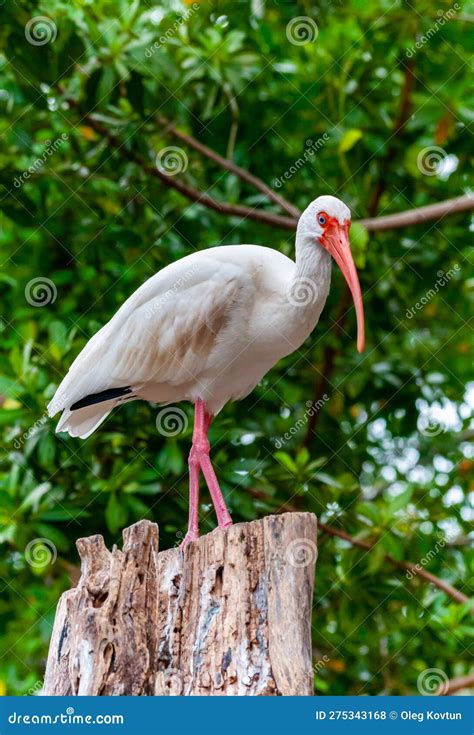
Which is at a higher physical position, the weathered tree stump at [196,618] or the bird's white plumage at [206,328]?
the bird's white plumage at [206,328]

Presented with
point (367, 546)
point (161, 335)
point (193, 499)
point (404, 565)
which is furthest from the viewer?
point (404, 565)

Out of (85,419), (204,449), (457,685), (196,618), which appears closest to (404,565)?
(457,685)

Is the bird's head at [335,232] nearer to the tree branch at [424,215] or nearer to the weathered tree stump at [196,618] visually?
the tree branch at [424,215]

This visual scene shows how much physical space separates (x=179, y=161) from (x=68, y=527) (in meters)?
2.64

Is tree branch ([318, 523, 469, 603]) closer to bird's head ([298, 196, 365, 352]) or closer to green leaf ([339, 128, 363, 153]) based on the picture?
bird's head ([298, 196, 365, 352])

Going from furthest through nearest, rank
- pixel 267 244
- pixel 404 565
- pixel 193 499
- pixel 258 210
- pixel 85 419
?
pixel 267 244 < pixel 258 210 < pixel 404 565 < pixel 85 419 < pixel 193 499

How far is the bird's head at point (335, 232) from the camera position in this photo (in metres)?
5.43

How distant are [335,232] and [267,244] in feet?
8.20

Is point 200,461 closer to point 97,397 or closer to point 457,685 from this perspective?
point 97,397

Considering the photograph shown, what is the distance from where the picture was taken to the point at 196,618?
421 centimetres

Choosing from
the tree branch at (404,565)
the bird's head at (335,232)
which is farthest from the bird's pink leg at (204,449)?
the tree branch at (404,565)

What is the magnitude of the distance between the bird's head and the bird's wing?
426mm

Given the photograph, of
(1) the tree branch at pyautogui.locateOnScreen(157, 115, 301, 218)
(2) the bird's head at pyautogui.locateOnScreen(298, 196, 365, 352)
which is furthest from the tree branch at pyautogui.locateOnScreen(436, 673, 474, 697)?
(1) the tree branch at pyautogui.locateOnScreen(157, 115, 301, 218)

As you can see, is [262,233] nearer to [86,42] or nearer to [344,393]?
[344,393]
